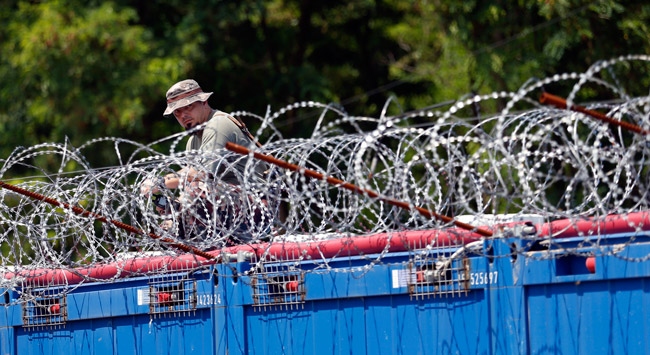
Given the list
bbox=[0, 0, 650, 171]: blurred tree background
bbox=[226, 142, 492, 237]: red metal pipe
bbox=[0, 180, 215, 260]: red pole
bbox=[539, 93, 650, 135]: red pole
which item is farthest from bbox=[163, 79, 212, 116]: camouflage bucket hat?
bbox=[0, 0, 650, 171]: blurred tree background

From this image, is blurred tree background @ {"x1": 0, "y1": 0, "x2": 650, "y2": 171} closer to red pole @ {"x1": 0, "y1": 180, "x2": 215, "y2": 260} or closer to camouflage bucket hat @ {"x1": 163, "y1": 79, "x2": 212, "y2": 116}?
camouflage bucket hat @ {"x1": 163, "y1": 79, "x2": 212, "y2": 116}

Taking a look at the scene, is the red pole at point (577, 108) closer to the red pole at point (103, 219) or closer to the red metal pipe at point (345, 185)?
the red metal pipe at point (345, 185)

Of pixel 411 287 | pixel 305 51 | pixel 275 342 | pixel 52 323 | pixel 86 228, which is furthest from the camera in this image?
pixel 305 51

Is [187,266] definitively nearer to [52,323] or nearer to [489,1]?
[52,323]

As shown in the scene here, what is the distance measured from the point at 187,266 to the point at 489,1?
11806 mm

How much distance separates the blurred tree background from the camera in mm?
18234

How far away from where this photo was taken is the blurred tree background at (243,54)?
18234 millimetres

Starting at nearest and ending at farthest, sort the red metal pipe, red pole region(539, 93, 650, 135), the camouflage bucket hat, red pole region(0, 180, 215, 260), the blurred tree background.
Answer: red pole region(539, 93, 650, 135) < the red metal pipe < red pole region(0, 180, 215, 260) < the camouflage bucket hat < the blurred tree background

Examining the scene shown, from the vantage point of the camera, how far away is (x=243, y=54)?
22.8 meters

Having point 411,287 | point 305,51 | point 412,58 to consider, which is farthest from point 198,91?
point 412,58

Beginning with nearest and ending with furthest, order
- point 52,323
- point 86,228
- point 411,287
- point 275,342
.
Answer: point 411,287 < point 275,342 < point 86,228 < point 52,323

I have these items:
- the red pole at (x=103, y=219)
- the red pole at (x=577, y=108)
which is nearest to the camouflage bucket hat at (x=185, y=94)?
the red pole at (x=103, y=219)

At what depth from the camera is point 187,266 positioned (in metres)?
8.36

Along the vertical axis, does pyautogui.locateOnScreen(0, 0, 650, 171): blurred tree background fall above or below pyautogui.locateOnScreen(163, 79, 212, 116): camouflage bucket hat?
above
